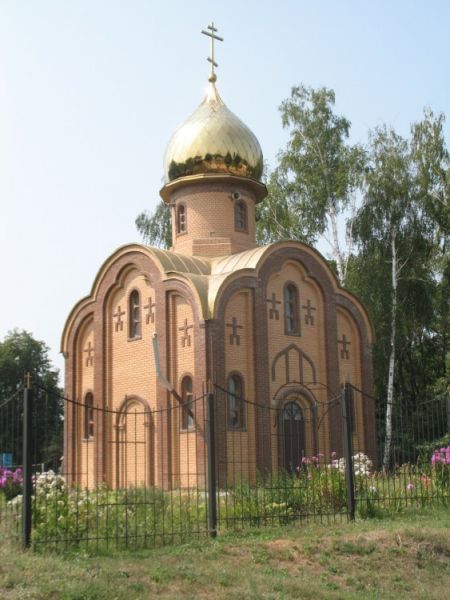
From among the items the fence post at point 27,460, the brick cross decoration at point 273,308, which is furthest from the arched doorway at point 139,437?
the fence post at point 27,460

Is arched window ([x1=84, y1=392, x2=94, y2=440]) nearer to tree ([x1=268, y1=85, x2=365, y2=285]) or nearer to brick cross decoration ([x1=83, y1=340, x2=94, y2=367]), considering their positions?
brick cross decoration ([x1=83, y1=340, x2=94, y2=367])

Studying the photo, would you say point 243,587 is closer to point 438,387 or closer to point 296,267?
point 296,267

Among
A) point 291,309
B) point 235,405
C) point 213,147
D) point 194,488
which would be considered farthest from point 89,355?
point 194,488

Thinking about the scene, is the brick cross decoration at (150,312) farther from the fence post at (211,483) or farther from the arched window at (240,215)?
the fence post at (211,483)

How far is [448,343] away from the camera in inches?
1102

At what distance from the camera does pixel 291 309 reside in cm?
1903

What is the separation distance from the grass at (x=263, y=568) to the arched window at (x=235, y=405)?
7.48 meters

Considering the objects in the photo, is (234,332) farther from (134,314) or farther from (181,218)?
(181,218)

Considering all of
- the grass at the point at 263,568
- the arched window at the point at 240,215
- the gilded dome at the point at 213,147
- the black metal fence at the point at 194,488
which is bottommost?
the grass at the point at 263,568

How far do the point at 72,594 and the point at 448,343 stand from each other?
77.1ft

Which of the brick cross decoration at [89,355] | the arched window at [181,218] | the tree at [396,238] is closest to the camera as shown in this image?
the brick cross decoration at [89,355]

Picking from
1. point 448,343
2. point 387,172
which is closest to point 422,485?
point 387,172

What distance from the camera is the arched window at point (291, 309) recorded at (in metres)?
18.8

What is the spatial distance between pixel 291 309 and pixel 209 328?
9.46 ft
